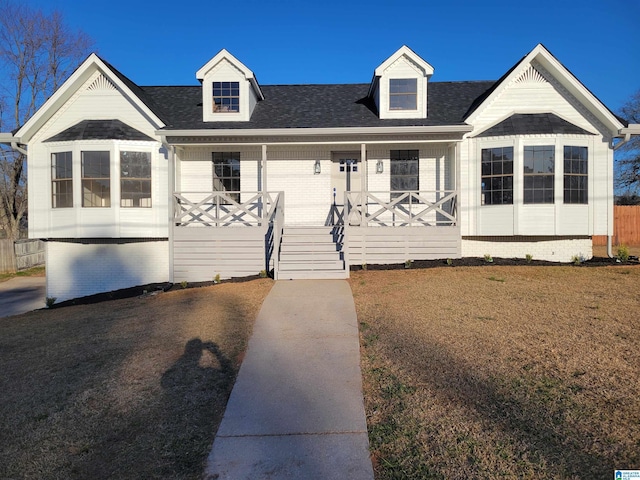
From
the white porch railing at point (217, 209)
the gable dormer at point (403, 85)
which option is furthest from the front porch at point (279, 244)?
the gable dormer at point (403, 85)

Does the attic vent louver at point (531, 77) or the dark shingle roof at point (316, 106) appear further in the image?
the dark shingle roof at point (316, 106)

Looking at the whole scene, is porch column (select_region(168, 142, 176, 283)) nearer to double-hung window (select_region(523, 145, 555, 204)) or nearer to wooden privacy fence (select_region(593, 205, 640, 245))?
double-hung window (select_region(523, 145, 555, 204))

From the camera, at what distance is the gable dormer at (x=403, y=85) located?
13.5 m

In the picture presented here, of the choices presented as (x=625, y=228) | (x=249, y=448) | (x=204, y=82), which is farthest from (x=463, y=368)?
(x=625, y=228)

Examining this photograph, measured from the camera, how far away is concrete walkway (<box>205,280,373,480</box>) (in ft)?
11.0

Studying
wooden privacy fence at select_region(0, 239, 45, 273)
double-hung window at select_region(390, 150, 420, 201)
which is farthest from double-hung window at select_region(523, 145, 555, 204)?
wooden privacy fence at select_region(0, 239, 45, 273)

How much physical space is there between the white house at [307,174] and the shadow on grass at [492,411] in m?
6.27

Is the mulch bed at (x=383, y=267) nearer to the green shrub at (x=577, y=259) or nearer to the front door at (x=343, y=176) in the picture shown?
the green shrub at (x=577, y=259)

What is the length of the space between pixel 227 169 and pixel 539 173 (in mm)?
9679

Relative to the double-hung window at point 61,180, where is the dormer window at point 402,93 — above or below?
above

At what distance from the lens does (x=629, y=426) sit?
3535 mm

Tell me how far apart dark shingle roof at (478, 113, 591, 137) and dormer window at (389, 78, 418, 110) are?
2528 millimetres

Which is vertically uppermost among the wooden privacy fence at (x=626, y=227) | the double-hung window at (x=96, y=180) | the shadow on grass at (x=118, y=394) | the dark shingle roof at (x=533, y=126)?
the dark shingle roof at (x=533, y=126)

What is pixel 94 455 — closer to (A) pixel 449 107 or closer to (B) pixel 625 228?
(A) pixel 449 107
